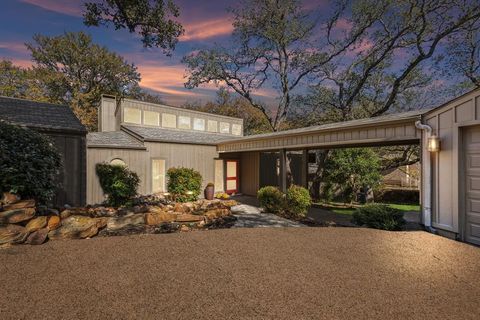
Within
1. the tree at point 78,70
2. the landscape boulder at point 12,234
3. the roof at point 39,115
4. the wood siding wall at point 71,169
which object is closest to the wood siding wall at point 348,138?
the wood siding wall at point 71,169

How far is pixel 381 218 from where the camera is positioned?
635 cm

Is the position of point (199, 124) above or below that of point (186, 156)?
above

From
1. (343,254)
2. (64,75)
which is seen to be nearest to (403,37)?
(343,254)

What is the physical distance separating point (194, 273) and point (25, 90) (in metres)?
28.5

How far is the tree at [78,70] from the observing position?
2409 centimetres

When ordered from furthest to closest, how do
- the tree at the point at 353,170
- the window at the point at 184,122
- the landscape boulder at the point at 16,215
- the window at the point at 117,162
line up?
the window at the point at 184,122
the tree at the point at 353,170
the window at the point at 117,162
the landscape boulder at the point at 16,215

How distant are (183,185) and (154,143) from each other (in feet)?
8.95

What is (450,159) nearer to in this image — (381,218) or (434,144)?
(434,144)

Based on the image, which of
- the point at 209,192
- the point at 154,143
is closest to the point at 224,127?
the point at 209,192

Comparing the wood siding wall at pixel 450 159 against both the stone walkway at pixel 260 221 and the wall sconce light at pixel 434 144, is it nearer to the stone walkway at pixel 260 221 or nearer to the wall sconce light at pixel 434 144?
the wall sconce light at pixel 434 144

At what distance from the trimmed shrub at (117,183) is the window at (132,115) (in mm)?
4327

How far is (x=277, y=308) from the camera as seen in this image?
8.58 feet

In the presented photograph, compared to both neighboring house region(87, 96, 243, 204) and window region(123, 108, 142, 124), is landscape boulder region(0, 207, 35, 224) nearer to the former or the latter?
neighboring house region(87, 96, 243, 204)

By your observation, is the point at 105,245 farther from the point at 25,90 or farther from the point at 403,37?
the point at 25,90
